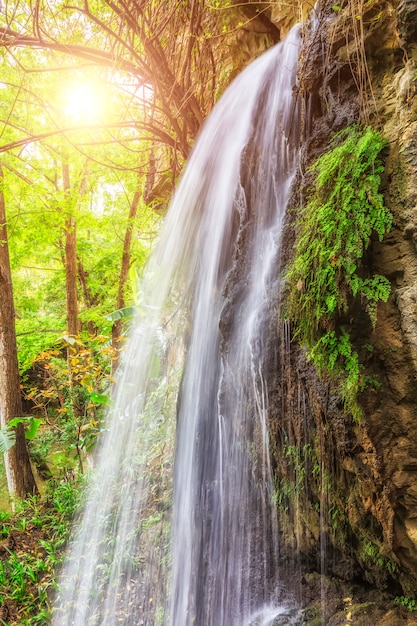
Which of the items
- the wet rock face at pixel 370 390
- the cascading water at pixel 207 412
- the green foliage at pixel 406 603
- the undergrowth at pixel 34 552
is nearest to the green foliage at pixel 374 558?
the wet rock face at pixel 370 390

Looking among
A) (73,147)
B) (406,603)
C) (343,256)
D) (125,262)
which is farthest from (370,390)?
(125,262)

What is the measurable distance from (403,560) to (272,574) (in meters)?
1.19

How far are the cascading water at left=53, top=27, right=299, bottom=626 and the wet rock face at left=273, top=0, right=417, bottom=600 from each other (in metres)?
0.46

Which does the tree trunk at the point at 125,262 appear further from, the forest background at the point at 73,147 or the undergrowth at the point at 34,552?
the undergrowth at the point at 34,552

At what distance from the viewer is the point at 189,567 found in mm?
3701

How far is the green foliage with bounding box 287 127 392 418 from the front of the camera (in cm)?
229

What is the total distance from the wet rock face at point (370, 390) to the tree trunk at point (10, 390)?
567 centimetres

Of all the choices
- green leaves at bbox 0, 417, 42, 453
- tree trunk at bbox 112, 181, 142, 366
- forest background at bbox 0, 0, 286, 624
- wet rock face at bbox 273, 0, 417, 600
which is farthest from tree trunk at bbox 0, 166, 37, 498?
wet rock face at bbox 273, 0, 417, 600

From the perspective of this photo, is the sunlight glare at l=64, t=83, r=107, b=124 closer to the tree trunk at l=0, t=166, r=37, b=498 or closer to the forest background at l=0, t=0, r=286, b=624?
the forest background at l=0, t=0, r=286, b=624

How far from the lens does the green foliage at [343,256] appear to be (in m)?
2.29

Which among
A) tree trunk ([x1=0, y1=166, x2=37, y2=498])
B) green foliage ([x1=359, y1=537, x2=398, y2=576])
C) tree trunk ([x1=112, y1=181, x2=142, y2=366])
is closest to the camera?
green foliage ([x1=359, y1=537, x2=398, y2=576])

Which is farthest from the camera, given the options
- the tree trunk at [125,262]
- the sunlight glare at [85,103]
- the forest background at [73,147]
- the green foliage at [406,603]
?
the tree trunk at [125,262]

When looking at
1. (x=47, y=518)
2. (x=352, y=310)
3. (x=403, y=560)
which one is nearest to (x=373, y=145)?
(x=352, y=310)

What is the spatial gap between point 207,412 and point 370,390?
6.62 feet
